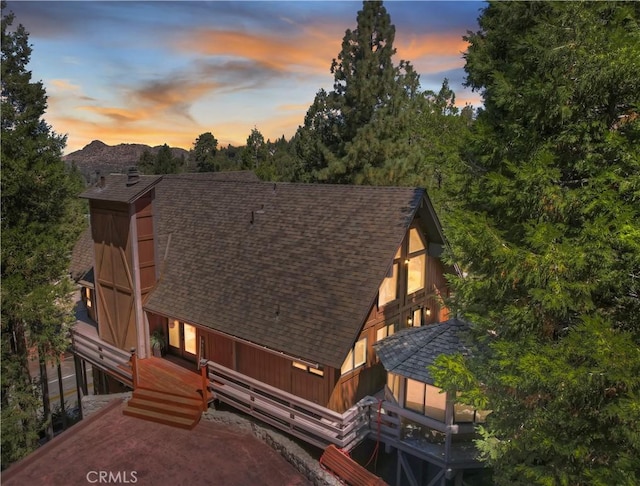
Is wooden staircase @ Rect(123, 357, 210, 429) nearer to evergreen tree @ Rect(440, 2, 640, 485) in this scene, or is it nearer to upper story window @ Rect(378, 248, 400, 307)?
upper story window @ Rect(378, 248, 400, 307)

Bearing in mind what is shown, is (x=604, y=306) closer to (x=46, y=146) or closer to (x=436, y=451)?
(x=436, y=451)

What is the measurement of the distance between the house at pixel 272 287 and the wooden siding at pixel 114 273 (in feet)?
0.19

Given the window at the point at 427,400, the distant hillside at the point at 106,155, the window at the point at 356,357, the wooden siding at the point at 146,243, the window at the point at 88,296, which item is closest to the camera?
the window at the point at 427,400

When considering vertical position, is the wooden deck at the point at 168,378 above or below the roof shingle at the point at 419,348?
below

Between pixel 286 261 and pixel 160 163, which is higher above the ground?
pixel 160 163

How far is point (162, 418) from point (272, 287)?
17.4ft

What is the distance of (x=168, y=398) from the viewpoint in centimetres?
1391

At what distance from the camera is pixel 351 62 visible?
105 feet

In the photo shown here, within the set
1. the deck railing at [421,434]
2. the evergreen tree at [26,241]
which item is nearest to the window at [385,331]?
the deck railing at [421,434]

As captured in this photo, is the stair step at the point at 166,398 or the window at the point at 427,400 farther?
the stair step at the point at 166,398

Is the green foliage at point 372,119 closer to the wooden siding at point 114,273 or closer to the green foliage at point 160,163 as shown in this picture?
the wooden siding at point 114,273

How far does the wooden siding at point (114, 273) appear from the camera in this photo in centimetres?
1584

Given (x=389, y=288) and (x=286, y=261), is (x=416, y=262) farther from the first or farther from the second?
(x=286, y=261)

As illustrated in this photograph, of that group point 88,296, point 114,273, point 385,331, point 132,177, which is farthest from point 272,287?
point 88,296
